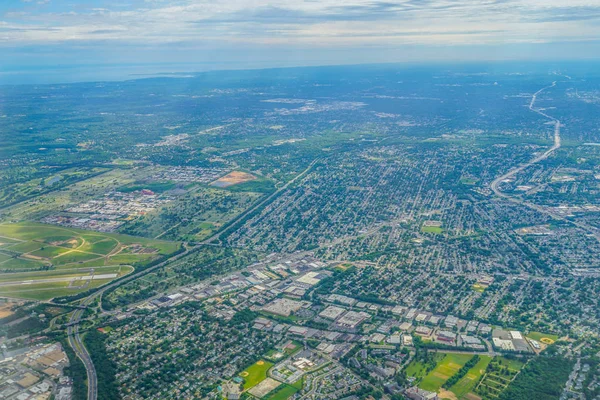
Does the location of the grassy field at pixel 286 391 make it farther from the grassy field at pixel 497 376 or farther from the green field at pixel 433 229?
the green field at pixel 433 229

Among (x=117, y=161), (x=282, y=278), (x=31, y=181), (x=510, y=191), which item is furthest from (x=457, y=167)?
(x=31, y=181)

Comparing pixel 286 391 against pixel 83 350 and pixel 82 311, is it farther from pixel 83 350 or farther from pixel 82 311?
pixel 82 311

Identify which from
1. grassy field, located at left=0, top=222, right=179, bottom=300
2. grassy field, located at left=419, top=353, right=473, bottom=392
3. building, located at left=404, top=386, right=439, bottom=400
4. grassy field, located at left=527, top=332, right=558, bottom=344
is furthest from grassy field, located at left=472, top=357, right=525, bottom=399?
grassy field, located at left=0, top=222, right=179, bottom=300

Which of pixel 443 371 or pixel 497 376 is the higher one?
pixel 443 371

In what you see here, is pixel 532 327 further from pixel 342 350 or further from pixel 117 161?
pixel 117 161

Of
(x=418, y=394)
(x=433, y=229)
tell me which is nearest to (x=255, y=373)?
(x=418, y=394)

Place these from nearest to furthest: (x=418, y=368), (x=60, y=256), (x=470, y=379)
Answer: (x=470, y=379), (x=418, y=368), (x=60, y=256)
